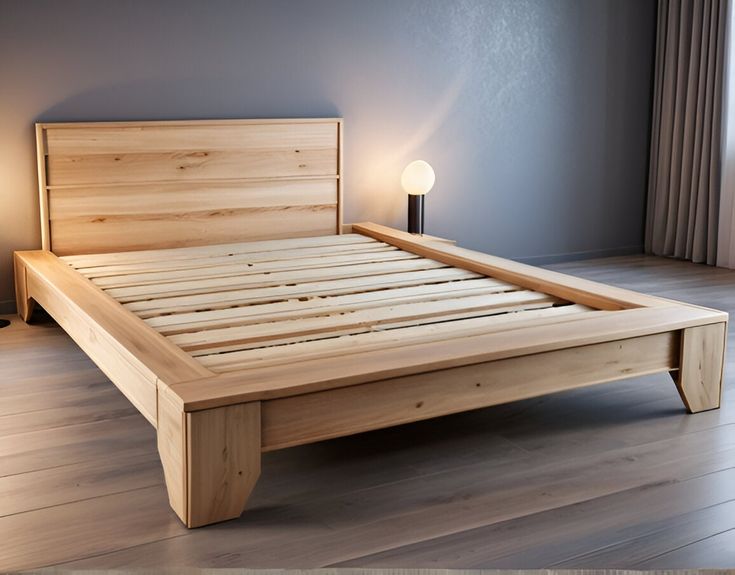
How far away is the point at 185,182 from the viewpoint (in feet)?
13.2

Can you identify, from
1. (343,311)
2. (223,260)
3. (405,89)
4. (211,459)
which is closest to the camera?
(211,459)

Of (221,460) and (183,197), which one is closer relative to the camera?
(221,460)

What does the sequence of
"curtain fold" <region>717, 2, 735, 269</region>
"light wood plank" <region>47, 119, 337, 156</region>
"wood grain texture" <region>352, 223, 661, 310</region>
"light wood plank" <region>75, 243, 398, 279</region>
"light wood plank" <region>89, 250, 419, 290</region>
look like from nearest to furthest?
"wood grain texture" <region>352, 223, 661, 310</region> < "light wood plank" <region>89, 250, 419, 290</region> < "light wood plank" <region>75, 243, 398, 279</region> < "light wood plank" <region>47, 119, 337, 156</region> < "curtain fold" <region>717, 2, 735, 269</region>

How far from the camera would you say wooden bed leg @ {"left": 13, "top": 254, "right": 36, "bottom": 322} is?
12.0ft

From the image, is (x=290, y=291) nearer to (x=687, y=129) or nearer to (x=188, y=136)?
(x=188, y=136)

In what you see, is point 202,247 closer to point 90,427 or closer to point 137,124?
point 137,124

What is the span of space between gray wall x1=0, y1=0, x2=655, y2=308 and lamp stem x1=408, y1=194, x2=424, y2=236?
0.23 metres

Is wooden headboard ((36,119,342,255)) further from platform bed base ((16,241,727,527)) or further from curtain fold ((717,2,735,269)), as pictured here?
curtain fold ((717,2,735,269))

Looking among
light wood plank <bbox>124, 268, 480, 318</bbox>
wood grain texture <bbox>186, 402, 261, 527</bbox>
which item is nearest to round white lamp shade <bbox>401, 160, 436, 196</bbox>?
light wood plank <bbox>124, 268, 480, 318</bbox>

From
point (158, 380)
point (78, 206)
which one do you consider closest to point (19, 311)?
point (78, 206)

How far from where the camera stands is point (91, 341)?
2691 mm

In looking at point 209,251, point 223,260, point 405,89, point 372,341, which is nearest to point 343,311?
point 372,341

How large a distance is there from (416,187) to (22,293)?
1.77m

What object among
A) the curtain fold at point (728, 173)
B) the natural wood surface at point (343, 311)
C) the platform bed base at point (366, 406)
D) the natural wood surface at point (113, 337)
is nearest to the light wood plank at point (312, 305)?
the natural wood surface at point (343, 311)
